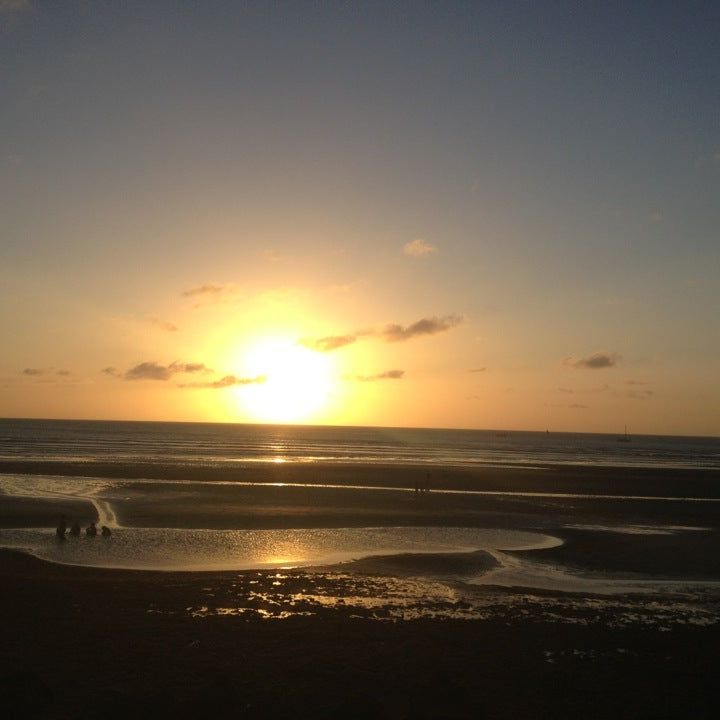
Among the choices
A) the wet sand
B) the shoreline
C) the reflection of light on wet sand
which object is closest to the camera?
the wet sand

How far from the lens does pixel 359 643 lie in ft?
46.6

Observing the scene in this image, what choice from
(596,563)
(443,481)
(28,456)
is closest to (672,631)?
(596,563)

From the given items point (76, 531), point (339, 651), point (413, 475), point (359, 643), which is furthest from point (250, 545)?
point (413, 475)

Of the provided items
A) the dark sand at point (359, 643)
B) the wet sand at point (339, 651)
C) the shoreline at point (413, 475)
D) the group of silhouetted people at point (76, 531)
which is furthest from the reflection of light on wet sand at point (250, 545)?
the shoreline at point (413, 475)

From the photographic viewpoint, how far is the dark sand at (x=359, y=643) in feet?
36.8

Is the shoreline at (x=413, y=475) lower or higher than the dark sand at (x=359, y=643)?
lower

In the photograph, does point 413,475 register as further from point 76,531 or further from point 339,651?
point 339,651

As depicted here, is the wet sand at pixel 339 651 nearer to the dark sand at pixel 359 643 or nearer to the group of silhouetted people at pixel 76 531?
the dark sand at pixel 359 643

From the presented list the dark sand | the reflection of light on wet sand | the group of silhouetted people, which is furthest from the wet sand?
the group of silhouetted people

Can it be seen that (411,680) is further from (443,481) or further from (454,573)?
(443,481)

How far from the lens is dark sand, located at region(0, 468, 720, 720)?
36.8 ft

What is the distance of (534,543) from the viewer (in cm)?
2827

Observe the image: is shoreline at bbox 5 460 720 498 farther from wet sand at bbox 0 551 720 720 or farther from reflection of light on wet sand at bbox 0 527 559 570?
wet sand at bbox 0 551 720 720

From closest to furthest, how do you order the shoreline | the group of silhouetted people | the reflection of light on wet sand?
the reflection of light on wet sand, the group of silhouetted people, the shoreline
